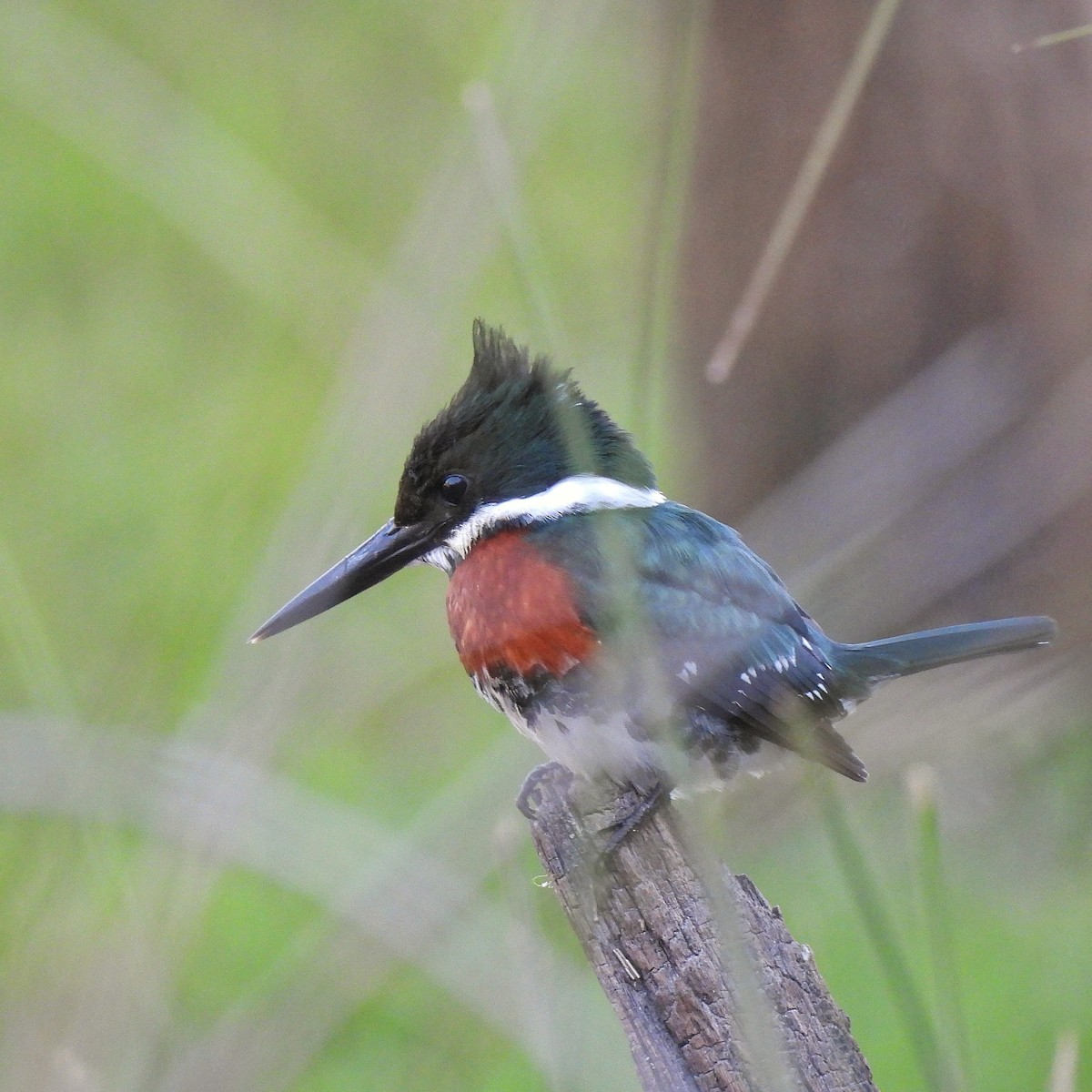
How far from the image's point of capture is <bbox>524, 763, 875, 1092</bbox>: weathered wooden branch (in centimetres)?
142

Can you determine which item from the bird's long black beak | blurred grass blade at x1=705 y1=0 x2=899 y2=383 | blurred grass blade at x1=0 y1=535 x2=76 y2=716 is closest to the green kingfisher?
the bird's long black beak

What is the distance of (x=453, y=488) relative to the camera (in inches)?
89.5

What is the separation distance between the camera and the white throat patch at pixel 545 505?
225 centimetres

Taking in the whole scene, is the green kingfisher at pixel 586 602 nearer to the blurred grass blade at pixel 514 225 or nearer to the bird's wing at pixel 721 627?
the bird's wing at pixel 721 627

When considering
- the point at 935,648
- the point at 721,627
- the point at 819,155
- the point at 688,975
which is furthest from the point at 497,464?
the point at 819,155

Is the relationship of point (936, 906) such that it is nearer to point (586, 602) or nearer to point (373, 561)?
point (586, 602)

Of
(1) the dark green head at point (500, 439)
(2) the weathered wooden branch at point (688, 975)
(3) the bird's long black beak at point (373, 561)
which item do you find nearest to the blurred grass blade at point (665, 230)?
(2) the weathered wooden branch at point (688, 975)

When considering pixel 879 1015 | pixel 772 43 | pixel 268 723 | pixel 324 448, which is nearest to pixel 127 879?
pixel 268 723

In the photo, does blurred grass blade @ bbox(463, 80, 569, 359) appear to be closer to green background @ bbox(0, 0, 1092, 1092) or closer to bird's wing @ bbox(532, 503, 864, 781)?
green background @ bbox(0, 0, 1092, 1092)

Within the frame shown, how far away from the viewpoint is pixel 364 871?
7.21 feet

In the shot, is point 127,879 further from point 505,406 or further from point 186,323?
point 186,323

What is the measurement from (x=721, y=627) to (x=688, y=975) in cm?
73

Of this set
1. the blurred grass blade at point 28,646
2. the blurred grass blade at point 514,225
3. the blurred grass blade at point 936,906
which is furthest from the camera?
the blurred grass blade at point 28,646

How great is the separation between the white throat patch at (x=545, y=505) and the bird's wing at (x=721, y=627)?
8cm
